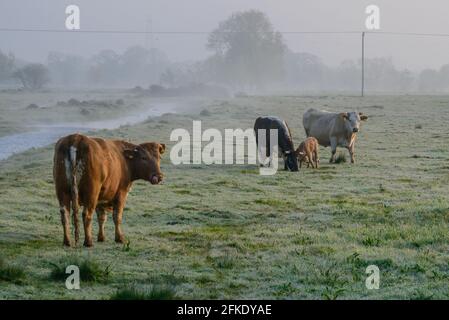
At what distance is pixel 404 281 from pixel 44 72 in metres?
127

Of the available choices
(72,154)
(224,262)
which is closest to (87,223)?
(72,154)

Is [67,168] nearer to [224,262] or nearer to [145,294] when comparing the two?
[224,262]

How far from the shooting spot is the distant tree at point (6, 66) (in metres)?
152

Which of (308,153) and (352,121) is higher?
Result: (352,121)

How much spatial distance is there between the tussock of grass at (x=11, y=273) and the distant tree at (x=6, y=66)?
146324 mm

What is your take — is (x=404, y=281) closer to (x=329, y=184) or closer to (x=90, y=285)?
(x=90, y=285)

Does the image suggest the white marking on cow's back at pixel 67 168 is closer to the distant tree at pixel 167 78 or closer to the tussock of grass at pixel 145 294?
the tussock of grass at pixel 145 294

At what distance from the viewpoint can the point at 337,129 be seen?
25.5 metres

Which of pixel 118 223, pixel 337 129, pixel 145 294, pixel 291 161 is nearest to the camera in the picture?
pixel 145 294

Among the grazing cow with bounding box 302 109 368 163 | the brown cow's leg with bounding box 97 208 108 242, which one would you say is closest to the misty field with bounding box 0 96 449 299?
the brown cow's leg with bounding box 97 208 108 242

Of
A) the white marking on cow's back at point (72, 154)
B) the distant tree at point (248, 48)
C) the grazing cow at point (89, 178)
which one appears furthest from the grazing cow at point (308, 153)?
the distant tree at point (248, 48)

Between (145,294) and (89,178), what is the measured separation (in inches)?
124
